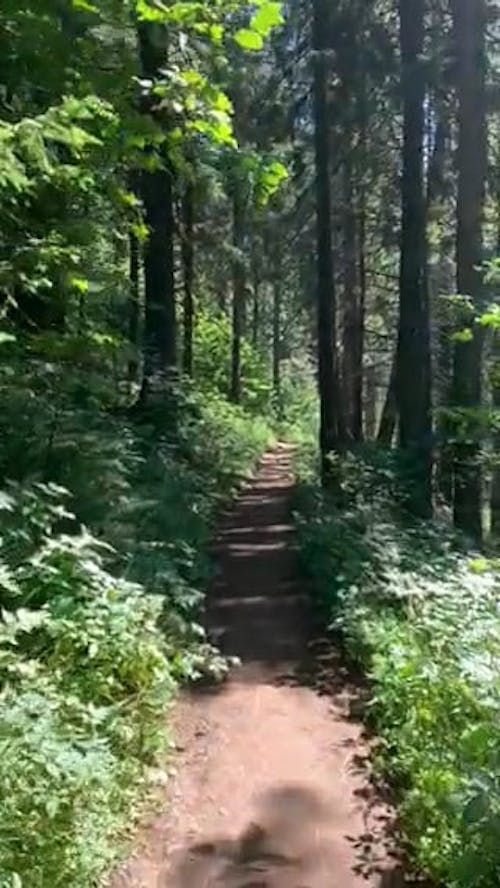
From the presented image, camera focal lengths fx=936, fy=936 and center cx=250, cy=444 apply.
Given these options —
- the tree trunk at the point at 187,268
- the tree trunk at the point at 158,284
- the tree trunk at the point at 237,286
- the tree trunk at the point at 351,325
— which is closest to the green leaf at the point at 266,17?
the tree trunk at the point at 158,284

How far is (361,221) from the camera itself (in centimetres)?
2064

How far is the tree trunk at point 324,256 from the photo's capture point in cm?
1545

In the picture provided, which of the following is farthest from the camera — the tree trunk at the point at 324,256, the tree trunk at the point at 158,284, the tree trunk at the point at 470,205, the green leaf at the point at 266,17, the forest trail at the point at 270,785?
the tree trunk at the point at 324,256

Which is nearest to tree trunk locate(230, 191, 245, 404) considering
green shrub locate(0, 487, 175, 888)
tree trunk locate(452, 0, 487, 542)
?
tree trunk locate(452, 0, 487, 542)

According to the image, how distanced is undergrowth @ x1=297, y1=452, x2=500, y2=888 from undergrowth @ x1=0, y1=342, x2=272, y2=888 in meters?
1.24

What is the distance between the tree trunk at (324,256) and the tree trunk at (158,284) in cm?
302

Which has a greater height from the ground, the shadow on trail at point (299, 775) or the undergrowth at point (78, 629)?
the undergrowth at point (78, 629)

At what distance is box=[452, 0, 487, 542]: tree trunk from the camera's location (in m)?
11.5

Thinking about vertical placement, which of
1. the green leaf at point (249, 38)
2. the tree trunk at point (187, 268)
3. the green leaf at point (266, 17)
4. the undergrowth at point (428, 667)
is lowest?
the undergrowth at point (428, 667)

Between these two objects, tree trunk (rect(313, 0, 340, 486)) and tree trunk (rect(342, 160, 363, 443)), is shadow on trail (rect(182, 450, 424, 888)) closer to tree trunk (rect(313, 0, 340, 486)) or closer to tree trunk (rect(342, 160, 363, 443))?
tree trunk (rect(313, 0, 340, 486))

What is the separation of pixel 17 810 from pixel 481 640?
3067mm

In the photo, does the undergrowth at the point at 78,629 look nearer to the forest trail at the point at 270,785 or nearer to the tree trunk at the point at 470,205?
the forest trail at the point at 270,785

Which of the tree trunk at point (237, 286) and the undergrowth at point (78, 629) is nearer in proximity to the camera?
the undergrowth at point (78, 629)

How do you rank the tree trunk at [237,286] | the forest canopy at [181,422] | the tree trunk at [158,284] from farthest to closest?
the tree trunk at [237,286]
the tree trunk at [158,284]
the forest canopy at [181,422]
